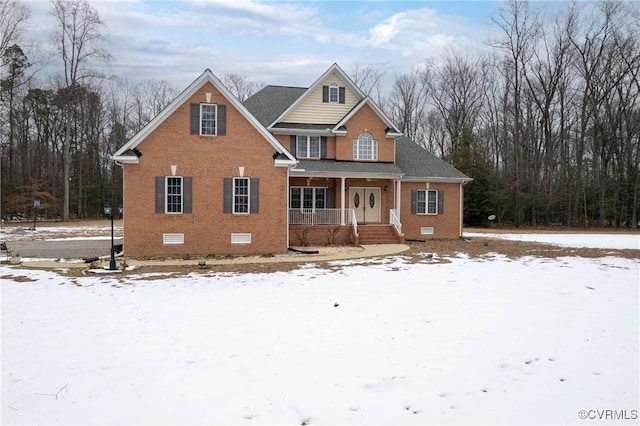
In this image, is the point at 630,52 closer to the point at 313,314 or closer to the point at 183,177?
the point at 183,177

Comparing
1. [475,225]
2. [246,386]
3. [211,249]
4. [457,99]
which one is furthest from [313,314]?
[457,99]

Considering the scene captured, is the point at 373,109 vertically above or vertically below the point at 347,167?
above

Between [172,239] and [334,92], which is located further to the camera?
[334,92]

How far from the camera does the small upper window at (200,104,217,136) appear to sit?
1706 cm

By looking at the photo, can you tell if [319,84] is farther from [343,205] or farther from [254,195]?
[254,195]

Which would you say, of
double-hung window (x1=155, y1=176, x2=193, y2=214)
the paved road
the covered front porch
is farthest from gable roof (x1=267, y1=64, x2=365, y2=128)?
the paved road

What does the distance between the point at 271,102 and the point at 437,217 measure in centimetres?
1106

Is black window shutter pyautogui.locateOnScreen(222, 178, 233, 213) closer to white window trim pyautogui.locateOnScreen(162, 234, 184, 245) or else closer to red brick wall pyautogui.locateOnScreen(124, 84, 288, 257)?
red brick wall pyautogui.locateOnScreen(124, 84, 288, 257)

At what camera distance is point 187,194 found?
1703 centimetres

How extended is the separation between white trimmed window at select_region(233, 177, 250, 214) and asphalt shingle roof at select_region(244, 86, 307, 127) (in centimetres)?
662

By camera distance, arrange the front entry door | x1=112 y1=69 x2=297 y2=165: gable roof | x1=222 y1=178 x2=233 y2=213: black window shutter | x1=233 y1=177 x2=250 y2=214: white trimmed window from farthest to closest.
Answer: the front entry door < x1=233 y1=177 x2=250 y2=214: white trimmed window < x1=222 y1=178 x2=233 y2=213: black window shutter < x1=112 y1=69 x2=297 y2=165: gable roof

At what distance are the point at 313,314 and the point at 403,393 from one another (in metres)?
3.51

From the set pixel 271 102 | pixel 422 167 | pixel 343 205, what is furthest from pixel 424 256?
pixel 271 102

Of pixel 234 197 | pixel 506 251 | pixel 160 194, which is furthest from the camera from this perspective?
pixel 506 251
